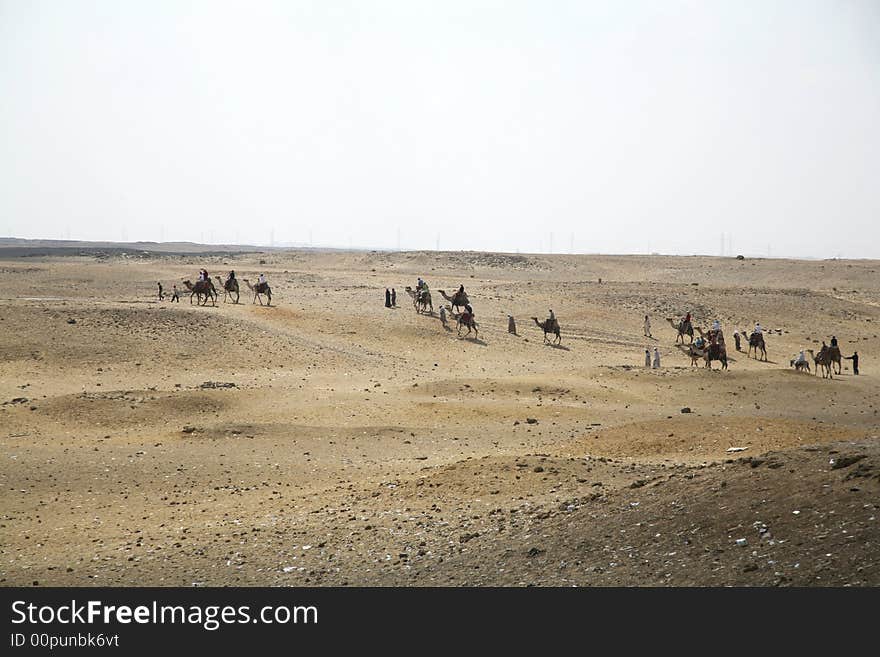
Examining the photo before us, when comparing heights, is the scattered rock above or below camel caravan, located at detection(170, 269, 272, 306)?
below

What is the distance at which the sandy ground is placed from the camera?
1044cm

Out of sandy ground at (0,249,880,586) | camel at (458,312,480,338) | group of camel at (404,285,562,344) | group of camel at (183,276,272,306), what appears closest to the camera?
sandy ground at (0,249,880,586)

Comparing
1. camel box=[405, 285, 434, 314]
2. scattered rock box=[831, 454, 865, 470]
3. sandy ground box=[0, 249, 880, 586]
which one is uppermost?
camel box=[405, 285, 434, 314]

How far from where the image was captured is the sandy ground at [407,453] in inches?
411

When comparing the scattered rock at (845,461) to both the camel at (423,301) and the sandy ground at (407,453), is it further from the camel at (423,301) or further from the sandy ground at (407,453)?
the camel at (423,301)

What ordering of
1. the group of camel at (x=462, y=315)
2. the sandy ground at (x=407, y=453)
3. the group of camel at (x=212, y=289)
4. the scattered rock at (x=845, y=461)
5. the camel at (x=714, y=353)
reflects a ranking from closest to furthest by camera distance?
the sandy ground at (x=407, y=453) < the scattered rock at (x=845, y=461) < the camel at (x=714, y=353) < the group of camel at (x=462, y=315) < the group of camel at (x=212, y=289)

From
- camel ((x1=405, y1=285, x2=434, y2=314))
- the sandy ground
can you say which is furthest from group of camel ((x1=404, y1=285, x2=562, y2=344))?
the sandy ground

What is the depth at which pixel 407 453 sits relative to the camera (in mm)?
19125

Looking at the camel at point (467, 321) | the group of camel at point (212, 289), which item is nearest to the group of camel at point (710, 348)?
the camel at point (467, 321)

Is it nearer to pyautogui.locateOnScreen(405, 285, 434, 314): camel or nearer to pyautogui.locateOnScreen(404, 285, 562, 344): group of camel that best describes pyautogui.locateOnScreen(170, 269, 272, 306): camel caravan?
pyautogui.locateOnScreen(405, 285, 434, 314): camel

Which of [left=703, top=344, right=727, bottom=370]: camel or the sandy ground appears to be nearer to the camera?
the sandy ground

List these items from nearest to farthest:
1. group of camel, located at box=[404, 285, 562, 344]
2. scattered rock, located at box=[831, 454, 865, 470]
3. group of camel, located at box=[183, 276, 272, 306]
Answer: scattered rock, located at box=[831, 454, 865, 470], group of camel, located at box=[404, 285, 562, 344], group of camel, located at box=[183, 276, 272, 306]

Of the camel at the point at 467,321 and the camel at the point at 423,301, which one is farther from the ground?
the camel at the point at 423,301

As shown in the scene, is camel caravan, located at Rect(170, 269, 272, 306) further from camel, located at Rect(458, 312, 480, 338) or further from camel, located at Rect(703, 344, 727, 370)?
camel, located at Rect(703, 344, 727, 370)
